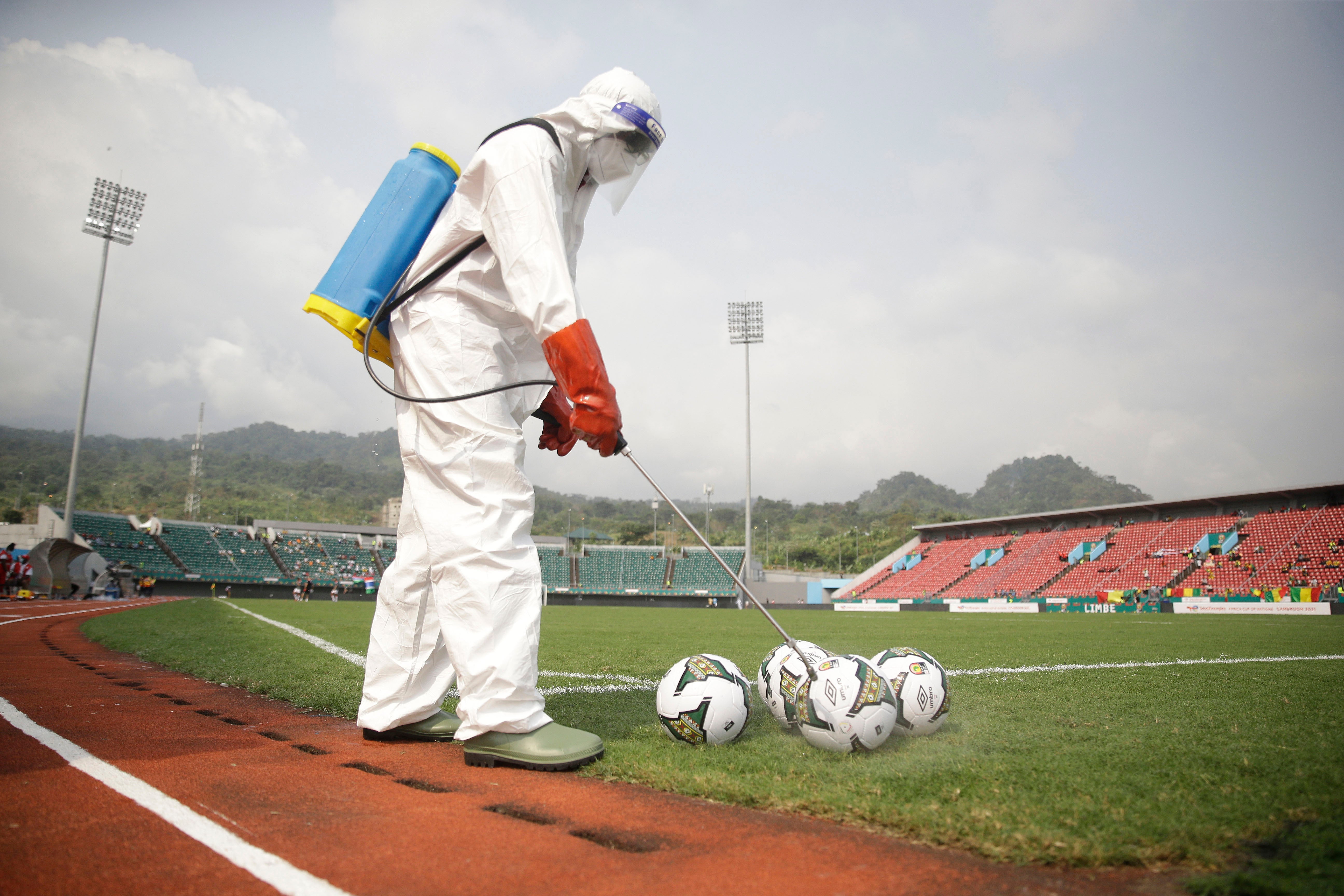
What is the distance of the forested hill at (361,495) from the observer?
83000 mm

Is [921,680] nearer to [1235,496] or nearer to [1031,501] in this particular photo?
[1235,496]

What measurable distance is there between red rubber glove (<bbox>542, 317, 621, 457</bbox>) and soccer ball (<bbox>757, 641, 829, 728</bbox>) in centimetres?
Result: 129

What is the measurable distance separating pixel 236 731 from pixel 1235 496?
41.8 meters

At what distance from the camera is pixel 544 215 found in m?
2.54

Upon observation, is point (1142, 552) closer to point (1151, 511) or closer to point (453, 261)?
point (1151, 511)

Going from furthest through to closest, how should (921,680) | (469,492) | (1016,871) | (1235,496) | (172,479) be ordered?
1. (172,479)
2. (1235,496)
3. (921,680)
4. (469,492)
5. (1016,871)

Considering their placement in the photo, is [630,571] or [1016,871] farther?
[630,571]

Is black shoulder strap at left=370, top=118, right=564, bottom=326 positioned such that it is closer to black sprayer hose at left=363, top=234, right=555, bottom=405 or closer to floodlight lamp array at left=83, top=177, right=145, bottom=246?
black sprayer hose at left=363, top=234, right=555, bottom=405

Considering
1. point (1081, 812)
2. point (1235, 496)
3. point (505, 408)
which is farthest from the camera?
point (1235, 496)

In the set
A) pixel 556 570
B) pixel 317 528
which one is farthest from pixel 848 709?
pixel 317 528

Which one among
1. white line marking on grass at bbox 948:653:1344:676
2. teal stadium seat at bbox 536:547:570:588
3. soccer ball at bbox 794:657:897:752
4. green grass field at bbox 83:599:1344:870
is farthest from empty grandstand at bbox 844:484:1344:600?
soccer ball at bbox 794:657:897:752

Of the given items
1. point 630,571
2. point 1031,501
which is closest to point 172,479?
point 630,571

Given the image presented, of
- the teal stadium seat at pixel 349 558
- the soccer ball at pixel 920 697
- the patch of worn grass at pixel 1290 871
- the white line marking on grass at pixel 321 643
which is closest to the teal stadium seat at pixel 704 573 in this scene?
the teal stadium seat at pixel 349 558

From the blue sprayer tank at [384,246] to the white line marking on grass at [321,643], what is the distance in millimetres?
3592
